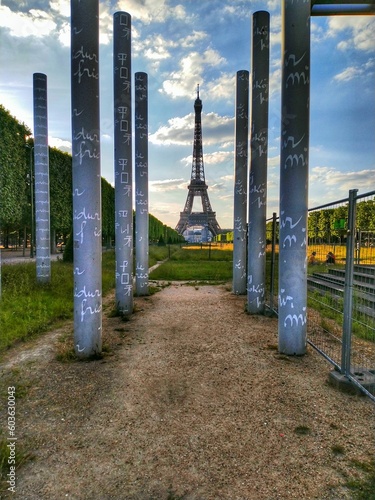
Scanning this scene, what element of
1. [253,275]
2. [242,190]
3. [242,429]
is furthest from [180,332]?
[242,190]

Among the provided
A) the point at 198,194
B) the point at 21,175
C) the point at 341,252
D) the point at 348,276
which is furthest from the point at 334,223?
the point at 198,194

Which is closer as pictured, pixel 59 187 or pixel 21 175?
pixel 21 175

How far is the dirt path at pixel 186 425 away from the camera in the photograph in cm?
225

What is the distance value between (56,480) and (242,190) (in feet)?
29.7

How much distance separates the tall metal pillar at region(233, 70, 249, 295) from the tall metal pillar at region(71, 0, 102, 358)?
6062mm

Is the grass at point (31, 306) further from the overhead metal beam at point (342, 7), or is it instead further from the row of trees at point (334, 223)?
the overhead metal beam at point (342, 7)

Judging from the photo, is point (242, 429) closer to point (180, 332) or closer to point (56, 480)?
point (56, 480)

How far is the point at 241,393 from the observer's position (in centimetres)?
365

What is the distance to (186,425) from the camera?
118 inches

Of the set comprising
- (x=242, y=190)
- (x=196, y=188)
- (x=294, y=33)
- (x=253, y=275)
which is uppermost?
(x=196, y=188)

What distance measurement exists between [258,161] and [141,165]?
12.8 feet

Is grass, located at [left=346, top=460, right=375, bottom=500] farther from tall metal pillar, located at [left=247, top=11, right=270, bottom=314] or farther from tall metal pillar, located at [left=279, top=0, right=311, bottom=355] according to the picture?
tall metal pillar, located at [left=247, top=11, right=270, bottom=314]

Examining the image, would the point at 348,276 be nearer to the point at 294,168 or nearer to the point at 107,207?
the point at 294,168

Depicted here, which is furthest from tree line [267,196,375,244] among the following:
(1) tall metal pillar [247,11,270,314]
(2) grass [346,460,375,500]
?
(2) grass [346,460,375,500]
